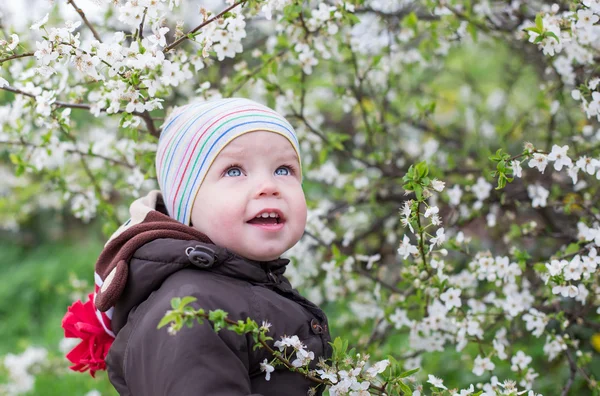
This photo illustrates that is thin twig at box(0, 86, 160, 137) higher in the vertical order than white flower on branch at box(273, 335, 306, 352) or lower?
higher

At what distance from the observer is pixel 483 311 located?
248 cm

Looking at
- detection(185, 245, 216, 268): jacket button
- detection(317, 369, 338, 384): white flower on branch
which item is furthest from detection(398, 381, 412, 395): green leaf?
detection(185, 245, 216, 268): jacket button

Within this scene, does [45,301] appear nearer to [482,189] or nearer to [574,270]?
[482,189]

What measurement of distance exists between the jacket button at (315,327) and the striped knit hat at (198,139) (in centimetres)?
43

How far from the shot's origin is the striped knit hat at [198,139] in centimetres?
175

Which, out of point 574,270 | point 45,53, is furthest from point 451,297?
point 45,53

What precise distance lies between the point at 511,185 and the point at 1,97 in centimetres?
456

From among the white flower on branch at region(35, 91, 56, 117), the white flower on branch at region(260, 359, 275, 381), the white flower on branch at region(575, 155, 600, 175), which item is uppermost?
the white flower on branch at region(35, 91, 56, 117)

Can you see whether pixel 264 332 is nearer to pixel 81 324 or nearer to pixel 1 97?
pixel 81 324

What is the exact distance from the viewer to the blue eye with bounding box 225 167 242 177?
175cm

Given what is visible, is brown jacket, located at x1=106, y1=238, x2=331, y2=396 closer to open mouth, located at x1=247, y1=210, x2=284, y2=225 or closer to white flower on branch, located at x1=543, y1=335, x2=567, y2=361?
open mouth, located at x1=247, y1=210, x2=284, y2=225

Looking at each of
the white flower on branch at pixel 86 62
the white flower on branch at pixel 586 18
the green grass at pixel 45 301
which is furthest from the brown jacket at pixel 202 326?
the green grass at pixel 45 301

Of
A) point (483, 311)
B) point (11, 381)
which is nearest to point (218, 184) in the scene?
point (483, 311)

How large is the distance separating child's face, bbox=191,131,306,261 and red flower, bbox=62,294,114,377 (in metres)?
0.43
